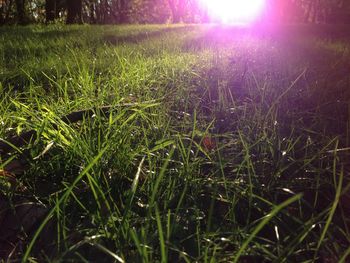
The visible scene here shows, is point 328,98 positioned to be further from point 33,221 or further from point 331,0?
point 331,0

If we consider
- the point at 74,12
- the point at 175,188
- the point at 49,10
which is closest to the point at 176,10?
Result: the point at 49,10

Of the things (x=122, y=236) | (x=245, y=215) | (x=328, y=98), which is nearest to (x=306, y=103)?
(x=328, y=98)

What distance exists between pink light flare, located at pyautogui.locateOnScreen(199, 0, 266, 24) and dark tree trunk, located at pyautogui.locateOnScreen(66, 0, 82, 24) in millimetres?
22950

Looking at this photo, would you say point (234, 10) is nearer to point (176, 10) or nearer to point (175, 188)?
point (176, 10)

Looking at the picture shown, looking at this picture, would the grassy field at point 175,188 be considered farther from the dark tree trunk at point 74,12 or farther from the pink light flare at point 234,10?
the pink light flare at point 234,10

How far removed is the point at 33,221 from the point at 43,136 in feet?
1.70

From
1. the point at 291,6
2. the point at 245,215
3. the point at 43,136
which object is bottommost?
the point at 245,215

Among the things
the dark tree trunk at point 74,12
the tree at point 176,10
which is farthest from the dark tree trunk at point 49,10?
the tree at point 176,10

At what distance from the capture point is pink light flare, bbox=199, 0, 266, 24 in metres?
33.2

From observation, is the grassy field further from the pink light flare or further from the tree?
the tree

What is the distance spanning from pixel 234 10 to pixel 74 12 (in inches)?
1320

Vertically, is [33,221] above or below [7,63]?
below

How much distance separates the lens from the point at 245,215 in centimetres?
120

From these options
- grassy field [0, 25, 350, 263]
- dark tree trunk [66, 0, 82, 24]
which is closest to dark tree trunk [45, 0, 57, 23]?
dark tree trunk [66, 0, 82, 24]
